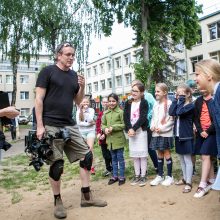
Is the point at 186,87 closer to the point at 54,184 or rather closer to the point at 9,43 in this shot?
the point at 54,184

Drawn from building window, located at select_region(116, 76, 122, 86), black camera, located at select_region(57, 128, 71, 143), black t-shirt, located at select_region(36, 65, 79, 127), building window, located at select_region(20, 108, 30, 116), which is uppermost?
building window, located at select_region(116, 76, 122, 86)

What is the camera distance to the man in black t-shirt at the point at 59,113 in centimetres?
434

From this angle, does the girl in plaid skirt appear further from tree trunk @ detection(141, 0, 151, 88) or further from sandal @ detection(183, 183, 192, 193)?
tree trunk @ detection(141, 0, 151, 88)

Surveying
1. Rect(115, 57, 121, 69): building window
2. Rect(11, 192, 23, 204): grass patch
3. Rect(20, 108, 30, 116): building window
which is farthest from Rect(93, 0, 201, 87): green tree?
Rect(20, 108, 30, 116): building window

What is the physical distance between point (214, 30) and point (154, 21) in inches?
856

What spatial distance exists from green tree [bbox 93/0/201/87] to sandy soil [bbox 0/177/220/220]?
12.1 meters

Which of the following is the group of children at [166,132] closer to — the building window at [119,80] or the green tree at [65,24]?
Result: the green tree at [65,24]

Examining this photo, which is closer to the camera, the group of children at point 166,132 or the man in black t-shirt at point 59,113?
the man in black t-shirt at point 59,113

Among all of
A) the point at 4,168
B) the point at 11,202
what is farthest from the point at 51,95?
the point at 4,168

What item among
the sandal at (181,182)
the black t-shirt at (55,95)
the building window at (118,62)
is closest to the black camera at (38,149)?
the black t-shirt at (55,95)

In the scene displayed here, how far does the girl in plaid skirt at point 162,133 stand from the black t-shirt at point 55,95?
1.76 metres

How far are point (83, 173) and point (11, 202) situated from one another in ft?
4.41

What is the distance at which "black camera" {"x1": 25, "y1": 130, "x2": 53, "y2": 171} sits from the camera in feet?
13.9

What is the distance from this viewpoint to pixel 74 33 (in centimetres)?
2477
